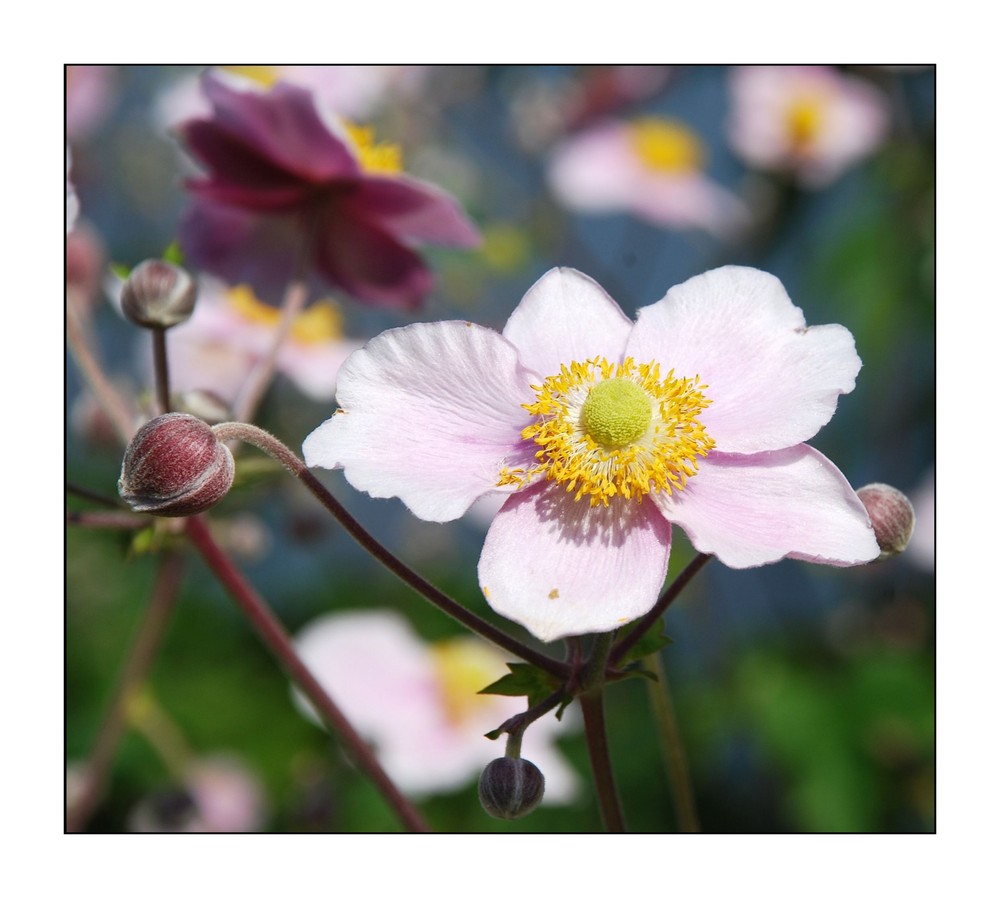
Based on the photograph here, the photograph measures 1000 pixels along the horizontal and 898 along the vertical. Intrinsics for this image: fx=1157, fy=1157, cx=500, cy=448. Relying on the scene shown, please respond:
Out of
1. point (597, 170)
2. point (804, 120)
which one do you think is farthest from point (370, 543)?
point (804, 120)

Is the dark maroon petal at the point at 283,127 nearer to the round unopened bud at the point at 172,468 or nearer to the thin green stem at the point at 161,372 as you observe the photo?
the thin green stem at the point at 161,372

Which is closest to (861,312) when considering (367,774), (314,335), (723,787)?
(723,787)

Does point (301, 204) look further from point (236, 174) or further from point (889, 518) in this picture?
point (889, 518)

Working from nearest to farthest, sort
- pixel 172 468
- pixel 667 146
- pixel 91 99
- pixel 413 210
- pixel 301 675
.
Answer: pixel 172 468 → pixel 301 675 → pixel 413 210 → pixel 91 99 → pixel 667 146

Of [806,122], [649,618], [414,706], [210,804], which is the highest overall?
[806,122]

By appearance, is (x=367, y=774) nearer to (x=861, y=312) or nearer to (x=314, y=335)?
(x=314, y=335)

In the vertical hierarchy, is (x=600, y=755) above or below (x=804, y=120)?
below
